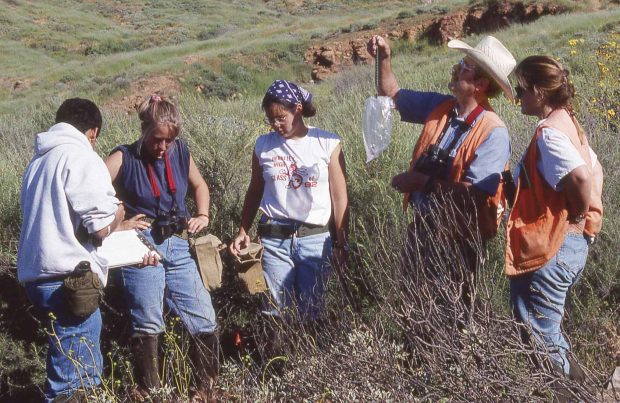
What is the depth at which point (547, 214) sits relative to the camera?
2941 mm

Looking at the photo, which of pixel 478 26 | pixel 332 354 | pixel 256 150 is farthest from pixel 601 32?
pixel 332 354

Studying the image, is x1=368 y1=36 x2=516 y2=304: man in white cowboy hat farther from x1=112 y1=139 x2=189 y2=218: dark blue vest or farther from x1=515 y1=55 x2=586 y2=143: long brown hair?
x1=112 y1=139 x2=189 y2=218: dark blue vest

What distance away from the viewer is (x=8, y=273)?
5.18m

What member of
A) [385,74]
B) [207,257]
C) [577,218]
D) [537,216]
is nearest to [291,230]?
[207,257]

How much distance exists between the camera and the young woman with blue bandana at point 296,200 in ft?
12.4

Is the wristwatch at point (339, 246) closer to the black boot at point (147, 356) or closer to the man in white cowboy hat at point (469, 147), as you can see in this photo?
the man in white cowboy hat at point (469, 147)

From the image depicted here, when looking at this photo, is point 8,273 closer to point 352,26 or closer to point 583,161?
point 583,161

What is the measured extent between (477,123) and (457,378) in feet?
4.21

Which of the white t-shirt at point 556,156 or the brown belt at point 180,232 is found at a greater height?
the white t-shirt at point 556,156

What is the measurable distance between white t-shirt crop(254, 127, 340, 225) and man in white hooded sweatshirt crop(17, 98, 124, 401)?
34.3 inches

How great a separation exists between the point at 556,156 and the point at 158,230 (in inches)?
79.6

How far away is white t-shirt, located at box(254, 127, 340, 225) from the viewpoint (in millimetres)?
3777

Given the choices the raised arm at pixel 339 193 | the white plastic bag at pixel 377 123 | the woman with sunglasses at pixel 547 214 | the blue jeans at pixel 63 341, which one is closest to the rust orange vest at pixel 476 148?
the woman with sunglasses at pixel 547 214

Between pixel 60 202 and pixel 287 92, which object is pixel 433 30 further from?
pixel 60 202
